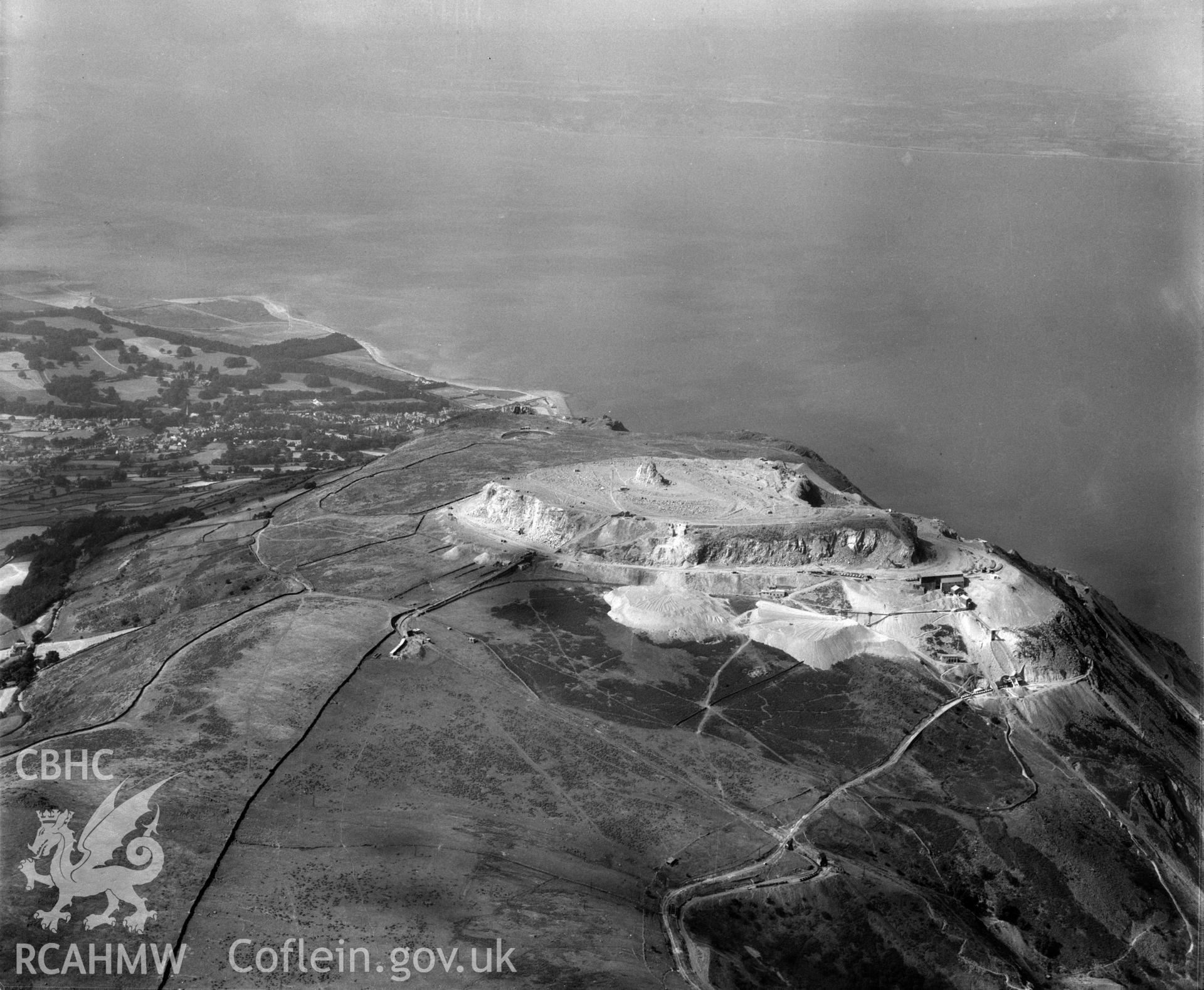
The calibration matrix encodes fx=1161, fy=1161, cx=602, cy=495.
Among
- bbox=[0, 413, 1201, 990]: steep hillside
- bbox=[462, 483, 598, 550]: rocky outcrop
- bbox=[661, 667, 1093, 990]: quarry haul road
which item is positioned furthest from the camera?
bbox=[462, 483, 598, 550]: rocky outcrop

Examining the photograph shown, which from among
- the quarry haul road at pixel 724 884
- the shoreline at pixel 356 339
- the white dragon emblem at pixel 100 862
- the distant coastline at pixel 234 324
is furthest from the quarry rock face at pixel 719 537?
the distant coastline at pixel 234 324

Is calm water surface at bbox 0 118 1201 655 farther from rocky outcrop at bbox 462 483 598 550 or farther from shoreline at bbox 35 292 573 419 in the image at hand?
rocky outcrop at bbox 462 483 598 550

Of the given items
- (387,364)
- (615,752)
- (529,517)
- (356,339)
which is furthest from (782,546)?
(356,339)

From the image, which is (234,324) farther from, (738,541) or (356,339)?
(738,541)

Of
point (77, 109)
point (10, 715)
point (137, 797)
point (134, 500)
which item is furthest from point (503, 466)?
point (77, 109)

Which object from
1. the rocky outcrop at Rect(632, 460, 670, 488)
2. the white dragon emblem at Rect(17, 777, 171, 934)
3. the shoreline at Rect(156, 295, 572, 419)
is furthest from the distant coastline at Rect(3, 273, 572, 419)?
the white dragon emblem at Rect(17, 777, 171, 934)

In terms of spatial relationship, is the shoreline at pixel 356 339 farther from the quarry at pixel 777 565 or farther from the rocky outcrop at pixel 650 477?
the quarry at pixel 777 565
